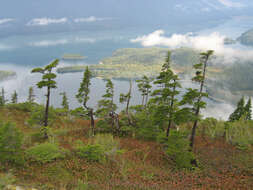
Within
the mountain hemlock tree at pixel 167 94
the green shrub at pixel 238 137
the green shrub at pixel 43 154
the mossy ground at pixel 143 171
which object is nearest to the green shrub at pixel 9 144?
the mossy ground at pixel 143 171

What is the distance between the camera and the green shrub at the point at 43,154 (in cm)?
1362

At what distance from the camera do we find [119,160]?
55.2 feet

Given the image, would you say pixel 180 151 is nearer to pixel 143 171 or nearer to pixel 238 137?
pixel 143 171

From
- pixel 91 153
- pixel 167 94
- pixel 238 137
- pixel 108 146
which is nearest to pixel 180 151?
pixel 167 94

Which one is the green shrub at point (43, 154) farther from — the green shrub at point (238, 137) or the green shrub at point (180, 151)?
the green shrub at point (238, 137)

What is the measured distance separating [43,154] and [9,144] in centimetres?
254

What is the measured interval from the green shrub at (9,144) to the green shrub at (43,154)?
1.46 metres

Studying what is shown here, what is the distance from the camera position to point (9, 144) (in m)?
11.9

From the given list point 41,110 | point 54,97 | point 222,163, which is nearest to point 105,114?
point 41,110

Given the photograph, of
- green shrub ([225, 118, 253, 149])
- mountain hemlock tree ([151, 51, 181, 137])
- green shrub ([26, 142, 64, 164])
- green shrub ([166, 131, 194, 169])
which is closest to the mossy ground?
green shrub ([26, 142, 64, 164])

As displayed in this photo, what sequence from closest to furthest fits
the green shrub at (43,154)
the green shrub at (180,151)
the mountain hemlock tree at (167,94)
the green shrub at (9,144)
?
the green shrub at (9,144), the green shrub at (43,154), the green shrub at (180,151), the mountain hemlock tree at (167,94)

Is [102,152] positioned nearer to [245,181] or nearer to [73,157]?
[73,157]

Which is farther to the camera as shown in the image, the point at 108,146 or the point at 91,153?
the point at 108,146

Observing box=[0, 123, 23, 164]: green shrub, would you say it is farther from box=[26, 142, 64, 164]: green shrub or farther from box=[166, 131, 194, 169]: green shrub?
box=[166, 131, 194, 169]: green shrub
